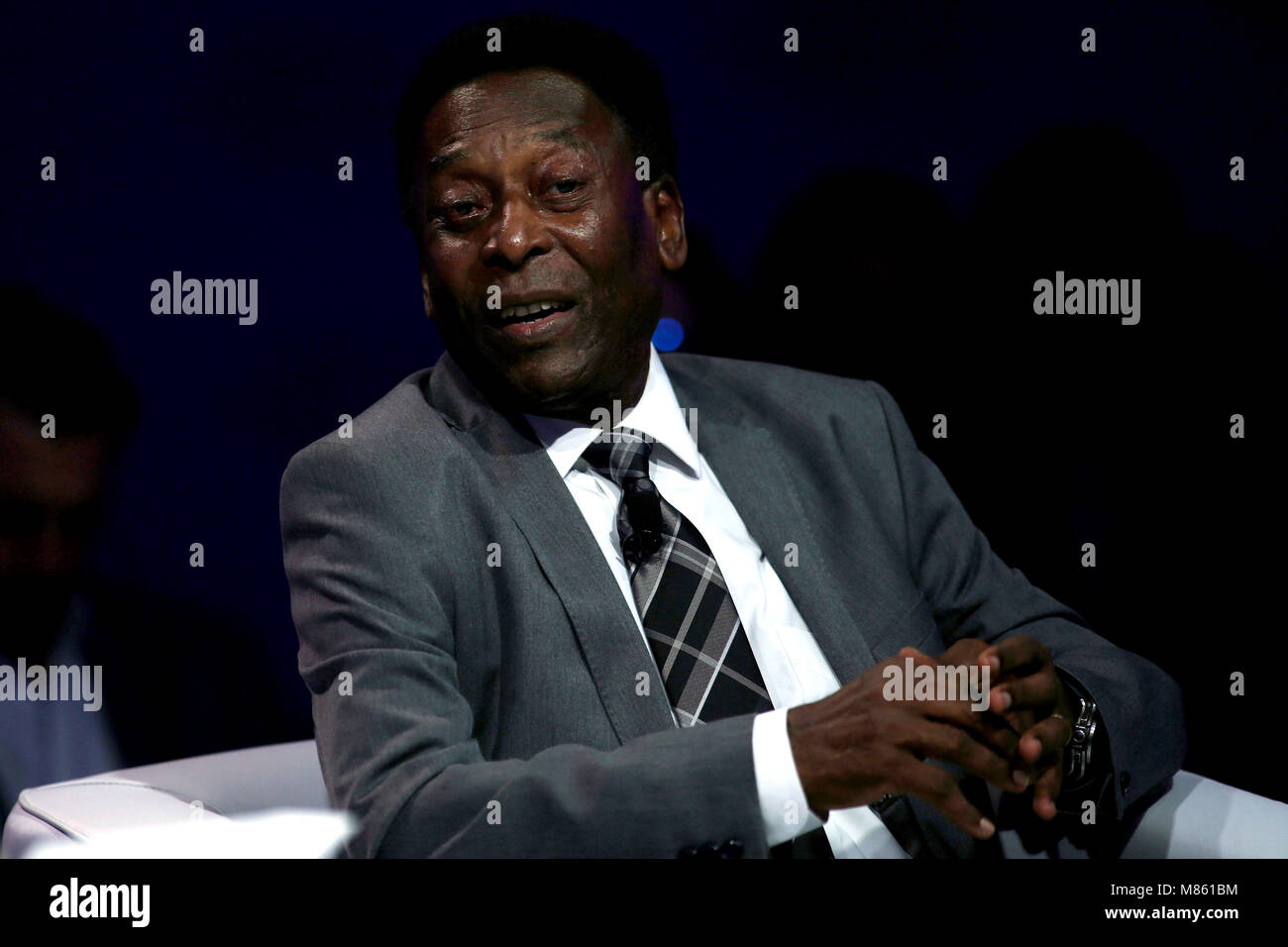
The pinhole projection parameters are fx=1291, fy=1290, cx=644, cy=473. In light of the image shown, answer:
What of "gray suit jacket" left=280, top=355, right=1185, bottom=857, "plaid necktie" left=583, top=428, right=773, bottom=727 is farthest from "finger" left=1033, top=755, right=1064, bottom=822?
"plaid necktie" left=583, top=428, right=773, bottom=727

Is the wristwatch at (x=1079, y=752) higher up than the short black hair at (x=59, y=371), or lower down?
lower down

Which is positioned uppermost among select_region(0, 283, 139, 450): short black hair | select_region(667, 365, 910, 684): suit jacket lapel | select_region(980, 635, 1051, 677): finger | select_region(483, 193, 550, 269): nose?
select_region(483, 193, 550, 269): nose

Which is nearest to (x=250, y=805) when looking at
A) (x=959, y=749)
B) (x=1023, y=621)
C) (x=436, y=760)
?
(x=436, y=760)

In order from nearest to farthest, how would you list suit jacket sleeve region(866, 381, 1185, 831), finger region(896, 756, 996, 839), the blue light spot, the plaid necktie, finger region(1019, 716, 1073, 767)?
finger region(896, 756, 996, 839), finger region(1019, 716, 1073, 767), the plaid necktie, suit jacket sleeve region(866, 381, 1185, 831), the blue light spot

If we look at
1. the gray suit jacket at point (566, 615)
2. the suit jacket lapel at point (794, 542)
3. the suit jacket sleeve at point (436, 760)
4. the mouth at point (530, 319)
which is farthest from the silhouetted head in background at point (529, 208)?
the suit jacket sleeve at point (436, 760)

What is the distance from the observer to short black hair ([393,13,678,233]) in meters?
1.98

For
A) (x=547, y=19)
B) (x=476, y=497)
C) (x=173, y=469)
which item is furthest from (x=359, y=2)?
(x=476, y=497)

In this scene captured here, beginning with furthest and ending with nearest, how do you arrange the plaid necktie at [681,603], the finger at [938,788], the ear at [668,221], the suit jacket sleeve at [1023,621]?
the ear at [668,221], the suit jacket sleeve at [1023,621], the plaid necktie at [681,603], the finger at [938,788]

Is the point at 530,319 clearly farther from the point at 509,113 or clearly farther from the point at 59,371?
the point at 59,371

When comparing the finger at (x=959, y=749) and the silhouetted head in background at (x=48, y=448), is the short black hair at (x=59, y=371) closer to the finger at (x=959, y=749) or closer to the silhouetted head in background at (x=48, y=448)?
the silhouetted head in background at (x=48, y=448)

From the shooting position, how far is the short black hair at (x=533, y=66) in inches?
77.9

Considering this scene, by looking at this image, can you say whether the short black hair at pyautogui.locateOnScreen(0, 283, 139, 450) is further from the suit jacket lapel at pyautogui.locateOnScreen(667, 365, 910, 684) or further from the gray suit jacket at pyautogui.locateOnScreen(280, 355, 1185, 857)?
the suit jacket lapel at pyautogui.locateOnScreen(667, 365, 910, 684)

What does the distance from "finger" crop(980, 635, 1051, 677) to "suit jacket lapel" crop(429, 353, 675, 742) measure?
460 mm

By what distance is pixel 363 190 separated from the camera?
2383 millimetres
